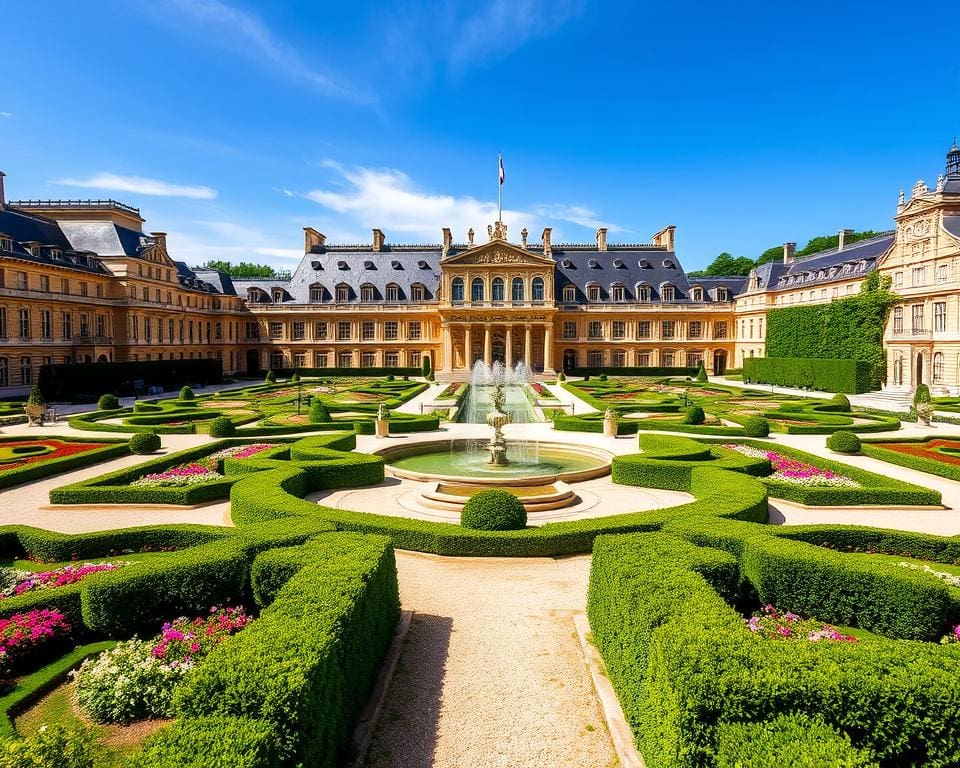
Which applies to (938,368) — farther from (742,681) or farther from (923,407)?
(742,681)

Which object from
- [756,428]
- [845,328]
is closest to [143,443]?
[756,428]

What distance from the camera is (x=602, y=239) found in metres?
74.4

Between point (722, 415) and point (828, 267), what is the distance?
127ft

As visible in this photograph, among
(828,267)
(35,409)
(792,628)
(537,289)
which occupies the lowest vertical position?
(792,628)

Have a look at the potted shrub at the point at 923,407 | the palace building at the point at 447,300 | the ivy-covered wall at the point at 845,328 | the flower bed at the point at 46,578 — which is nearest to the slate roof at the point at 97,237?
the palace building at the point at 447,300

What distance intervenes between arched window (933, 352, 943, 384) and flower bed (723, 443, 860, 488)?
1397 inches

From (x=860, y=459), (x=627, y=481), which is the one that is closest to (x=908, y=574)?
(x=627, y=481)

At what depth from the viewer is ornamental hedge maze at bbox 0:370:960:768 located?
5.47 meters

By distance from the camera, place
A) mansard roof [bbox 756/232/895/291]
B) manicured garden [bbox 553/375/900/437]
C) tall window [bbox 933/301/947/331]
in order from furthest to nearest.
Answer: mansard roof [bbox 756/232/895/291], tall window [bbox 933/301/947/331], manicured garden [bbox 553/375/900/437]

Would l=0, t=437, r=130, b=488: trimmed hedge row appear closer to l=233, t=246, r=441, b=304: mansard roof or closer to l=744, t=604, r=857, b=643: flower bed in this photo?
l=744, t=604, r=857, b=643: flower bed

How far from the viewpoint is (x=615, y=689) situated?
7.56 m

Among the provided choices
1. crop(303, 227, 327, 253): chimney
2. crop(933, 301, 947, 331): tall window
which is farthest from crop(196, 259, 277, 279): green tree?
crop(933, 301, 947, 331): tall window

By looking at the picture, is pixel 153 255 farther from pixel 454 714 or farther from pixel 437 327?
pixel 454 714

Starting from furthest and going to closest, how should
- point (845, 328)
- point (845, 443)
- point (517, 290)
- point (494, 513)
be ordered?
point (517, 290) → point (845, 328) → point (845, 443) → point (494, 513)
